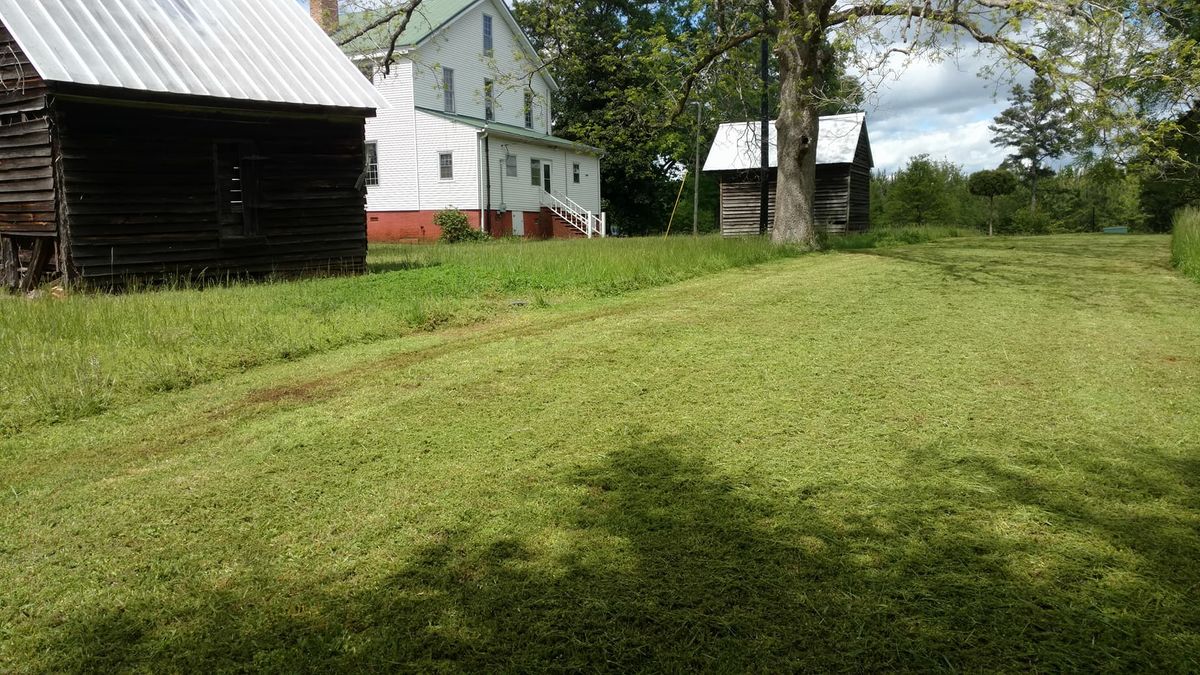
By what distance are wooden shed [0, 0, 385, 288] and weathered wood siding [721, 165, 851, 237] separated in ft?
57.6

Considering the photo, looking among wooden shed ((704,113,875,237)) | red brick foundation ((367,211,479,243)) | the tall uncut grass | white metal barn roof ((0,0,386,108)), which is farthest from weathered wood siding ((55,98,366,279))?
wooden shed ((704,113,875,237))

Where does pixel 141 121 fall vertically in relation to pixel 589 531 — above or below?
above

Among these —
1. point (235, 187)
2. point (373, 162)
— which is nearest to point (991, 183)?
point (373, 162)

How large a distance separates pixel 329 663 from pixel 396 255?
17.4 m

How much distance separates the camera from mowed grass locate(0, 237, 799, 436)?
549 cm

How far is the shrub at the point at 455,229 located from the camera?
27484mm

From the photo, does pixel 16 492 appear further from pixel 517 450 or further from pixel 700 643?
pixel 700 643

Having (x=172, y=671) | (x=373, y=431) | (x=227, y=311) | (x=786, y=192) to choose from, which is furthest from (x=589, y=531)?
(x=786, y=192)

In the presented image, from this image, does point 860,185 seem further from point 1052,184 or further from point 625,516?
point 1052,184

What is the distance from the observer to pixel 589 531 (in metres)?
3.08

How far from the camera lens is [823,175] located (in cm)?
2912

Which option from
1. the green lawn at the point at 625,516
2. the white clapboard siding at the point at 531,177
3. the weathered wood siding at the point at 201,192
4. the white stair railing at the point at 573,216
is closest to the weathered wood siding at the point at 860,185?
the white stair railing at the point at 573,216

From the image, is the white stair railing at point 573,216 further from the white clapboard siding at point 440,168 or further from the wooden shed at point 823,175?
the wooden shed at point 823,175

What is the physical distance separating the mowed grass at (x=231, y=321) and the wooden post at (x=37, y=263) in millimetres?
2564
